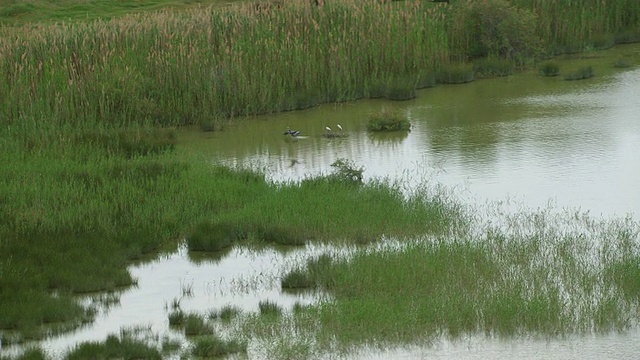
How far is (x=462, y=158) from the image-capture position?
14289mm

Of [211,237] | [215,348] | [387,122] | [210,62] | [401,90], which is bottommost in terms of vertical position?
[215,348]

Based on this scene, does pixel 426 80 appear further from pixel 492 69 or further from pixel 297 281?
pixel 297 281

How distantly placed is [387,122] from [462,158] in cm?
222

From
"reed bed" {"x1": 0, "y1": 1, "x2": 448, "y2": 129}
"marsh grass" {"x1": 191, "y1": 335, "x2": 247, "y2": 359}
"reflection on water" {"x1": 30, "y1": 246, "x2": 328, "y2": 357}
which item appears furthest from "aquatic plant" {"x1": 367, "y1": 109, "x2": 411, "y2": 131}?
"marsh grass" {"x1": 191, "y1": 335, "x2": 247, "y2": 359}

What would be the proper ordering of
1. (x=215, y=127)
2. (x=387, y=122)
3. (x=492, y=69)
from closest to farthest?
(x=387, y=122) < (x=215, y=127) < (x=492, y=69)

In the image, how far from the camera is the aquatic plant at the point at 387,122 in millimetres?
16234

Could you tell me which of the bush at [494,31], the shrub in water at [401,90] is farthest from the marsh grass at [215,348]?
the bush at [494,31]

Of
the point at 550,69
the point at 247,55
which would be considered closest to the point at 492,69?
the point at 550,69

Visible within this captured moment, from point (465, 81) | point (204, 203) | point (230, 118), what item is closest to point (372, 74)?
point (465, 81)

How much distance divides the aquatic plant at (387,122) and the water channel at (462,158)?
167 mm

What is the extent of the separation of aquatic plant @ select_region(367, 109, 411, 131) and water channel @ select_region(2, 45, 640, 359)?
17 centimetres

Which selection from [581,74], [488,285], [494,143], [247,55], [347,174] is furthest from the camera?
[581,74]

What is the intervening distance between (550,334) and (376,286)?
1.61m

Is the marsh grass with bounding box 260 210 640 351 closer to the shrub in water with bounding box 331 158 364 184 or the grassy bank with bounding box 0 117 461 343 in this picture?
the grassy bank with bounding box 0 117 461 343
